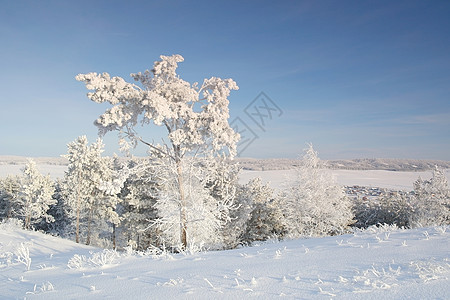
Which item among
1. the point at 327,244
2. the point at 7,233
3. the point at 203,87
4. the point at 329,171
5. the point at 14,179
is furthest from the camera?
the point at 14,179

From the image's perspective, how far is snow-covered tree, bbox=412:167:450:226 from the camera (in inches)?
1163

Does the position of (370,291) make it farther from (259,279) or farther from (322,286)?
(259,279)

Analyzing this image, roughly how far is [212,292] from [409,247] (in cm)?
346

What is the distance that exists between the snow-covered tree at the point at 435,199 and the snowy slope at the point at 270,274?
3029 cm

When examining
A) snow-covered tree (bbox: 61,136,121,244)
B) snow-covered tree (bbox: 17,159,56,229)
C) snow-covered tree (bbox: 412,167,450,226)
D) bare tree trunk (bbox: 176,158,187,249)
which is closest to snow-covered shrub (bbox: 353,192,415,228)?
snow-covered tree (bbox: 412,167,450,226)

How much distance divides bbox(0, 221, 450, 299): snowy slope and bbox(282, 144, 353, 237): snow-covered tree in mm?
15174

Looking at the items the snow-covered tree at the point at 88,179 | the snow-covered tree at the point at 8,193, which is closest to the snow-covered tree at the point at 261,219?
the snow-covered tree at the point at 88,179

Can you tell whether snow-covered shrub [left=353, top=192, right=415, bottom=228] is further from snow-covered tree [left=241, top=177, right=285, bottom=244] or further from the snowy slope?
the snowy slope

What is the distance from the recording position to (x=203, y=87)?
1326cm

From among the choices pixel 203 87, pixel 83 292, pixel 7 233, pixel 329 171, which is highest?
pixel 203 87

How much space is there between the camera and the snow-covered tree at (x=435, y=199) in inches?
1163

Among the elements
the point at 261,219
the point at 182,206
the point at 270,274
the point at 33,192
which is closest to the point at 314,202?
the point at 261,219

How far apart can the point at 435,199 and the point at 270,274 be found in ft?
113

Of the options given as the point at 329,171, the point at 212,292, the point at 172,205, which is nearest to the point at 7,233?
the point at 172,205
